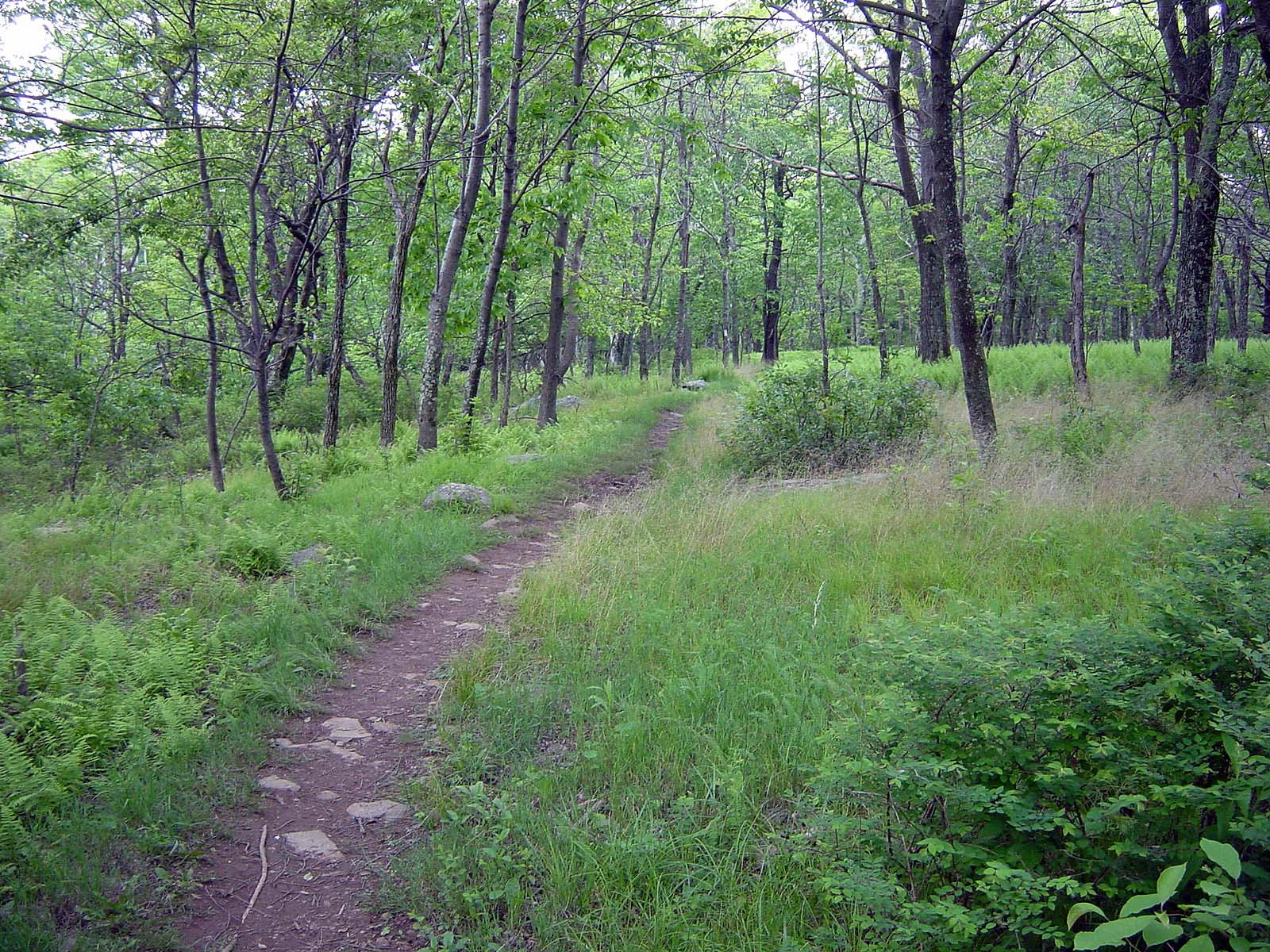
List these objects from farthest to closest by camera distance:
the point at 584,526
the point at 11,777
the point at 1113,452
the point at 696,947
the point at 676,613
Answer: the point at 1113,452
the point at 584,526
the point at 676,613
the point at 11,777
the point at 696,947

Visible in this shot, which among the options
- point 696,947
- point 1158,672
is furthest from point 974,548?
point 696,947

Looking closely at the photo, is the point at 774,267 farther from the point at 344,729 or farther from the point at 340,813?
the point at 340,813

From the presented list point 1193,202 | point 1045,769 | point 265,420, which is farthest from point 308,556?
point 1193,202

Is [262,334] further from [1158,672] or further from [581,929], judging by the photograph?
[1158,672]

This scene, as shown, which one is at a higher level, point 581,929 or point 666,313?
point 666,313

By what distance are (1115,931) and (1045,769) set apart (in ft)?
4.62

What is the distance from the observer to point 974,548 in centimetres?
609

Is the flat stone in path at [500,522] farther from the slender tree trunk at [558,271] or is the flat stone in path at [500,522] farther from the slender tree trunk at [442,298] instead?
the slender tree trunk at [558,271]

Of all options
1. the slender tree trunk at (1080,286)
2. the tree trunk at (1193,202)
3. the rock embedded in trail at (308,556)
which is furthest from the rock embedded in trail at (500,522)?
the tree trunk at (1193,202)

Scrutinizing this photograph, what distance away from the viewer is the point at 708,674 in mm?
4434

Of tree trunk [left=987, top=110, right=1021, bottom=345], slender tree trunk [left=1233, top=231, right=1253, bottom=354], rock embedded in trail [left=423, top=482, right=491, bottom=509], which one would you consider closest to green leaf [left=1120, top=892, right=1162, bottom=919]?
rock embedded in trail [left=423, top=482, right=491, bottom=509]

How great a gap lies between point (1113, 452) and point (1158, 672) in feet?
21.3

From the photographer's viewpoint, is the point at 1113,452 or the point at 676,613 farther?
the point at 1113,452

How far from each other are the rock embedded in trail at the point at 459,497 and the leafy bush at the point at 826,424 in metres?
3.80
